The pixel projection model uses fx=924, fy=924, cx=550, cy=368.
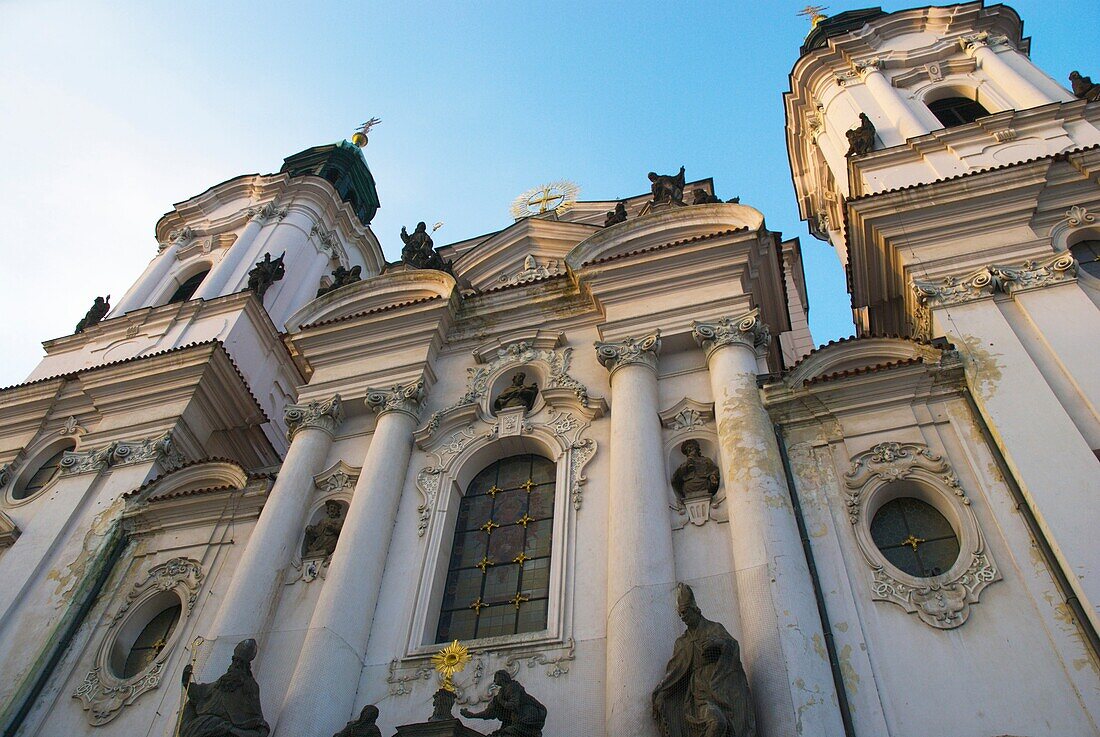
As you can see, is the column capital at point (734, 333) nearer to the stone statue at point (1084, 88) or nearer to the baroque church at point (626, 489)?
the baroque church at point (626, 489)

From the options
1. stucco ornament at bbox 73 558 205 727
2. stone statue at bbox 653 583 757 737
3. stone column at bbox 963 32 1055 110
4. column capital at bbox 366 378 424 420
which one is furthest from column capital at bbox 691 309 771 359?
stone column at bbox 963 32 1055 110

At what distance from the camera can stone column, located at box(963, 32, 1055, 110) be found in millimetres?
15219

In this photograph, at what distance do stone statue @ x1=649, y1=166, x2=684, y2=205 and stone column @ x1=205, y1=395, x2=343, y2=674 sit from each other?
228 inches

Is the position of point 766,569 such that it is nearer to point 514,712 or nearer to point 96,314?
point 514,712

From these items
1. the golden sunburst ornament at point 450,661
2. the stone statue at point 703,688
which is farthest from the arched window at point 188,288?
the stone statue at point 703,688

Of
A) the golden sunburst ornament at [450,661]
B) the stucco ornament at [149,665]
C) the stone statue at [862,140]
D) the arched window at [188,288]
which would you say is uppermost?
the arched window at [188,288]

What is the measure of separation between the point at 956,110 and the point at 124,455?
49.6 feet

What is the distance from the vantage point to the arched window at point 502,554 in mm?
9547

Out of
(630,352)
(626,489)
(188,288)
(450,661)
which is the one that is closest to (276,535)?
(450,661)

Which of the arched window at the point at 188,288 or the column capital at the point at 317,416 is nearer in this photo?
the column capital at the point at 317,416

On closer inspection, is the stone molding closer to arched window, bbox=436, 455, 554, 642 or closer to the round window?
arched window, bbox=436, 455, 554, 642

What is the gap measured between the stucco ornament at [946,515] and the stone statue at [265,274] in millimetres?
12342

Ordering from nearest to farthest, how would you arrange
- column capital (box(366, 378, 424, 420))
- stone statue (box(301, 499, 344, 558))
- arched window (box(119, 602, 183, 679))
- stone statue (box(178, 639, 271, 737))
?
stone statue (box(178, 639, 271, 737)) < stone statue (box(301, 499, 344, 558)) < arched window (box(119, 602, 183, 679)) < column capital (box(366, 378, 424, 420))

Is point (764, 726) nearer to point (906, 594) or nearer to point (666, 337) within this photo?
point (906, 594)
